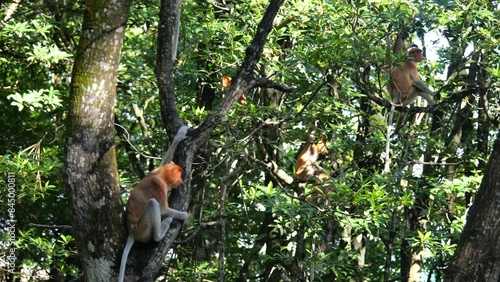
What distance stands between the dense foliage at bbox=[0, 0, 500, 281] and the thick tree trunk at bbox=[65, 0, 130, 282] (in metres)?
1.25

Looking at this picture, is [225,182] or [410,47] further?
[410,47]

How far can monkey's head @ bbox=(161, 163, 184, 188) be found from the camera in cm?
Result: 461

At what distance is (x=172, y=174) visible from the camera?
192 inches

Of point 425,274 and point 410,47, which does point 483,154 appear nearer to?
point 410,47

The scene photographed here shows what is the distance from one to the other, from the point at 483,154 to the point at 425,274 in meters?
2.76

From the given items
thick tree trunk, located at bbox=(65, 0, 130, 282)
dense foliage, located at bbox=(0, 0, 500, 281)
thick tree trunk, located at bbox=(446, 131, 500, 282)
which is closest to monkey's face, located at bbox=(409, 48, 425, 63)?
dense foliage, located at bbox=(0, 0, 500, 281)

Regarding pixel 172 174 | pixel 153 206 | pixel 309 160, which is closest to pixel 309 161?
pixel 309 160

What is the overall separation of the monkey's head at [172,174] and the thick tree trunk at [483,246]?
1799mm

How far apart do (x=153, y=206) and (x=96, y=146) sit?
1.13 metres

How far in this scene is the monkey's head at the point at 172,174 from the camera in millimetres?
4609

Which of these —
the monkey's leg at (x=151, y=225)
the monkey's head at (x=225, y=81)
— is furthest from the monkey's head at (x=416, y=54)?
the monkey's leg at (x=151, y=225)

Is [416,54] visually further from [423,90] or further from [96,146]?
[96,146]

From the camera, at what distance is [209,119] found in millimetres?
4418

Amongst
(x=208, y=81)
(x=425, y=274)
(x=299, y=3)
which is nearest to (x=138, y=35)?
(x=208, y=81)
